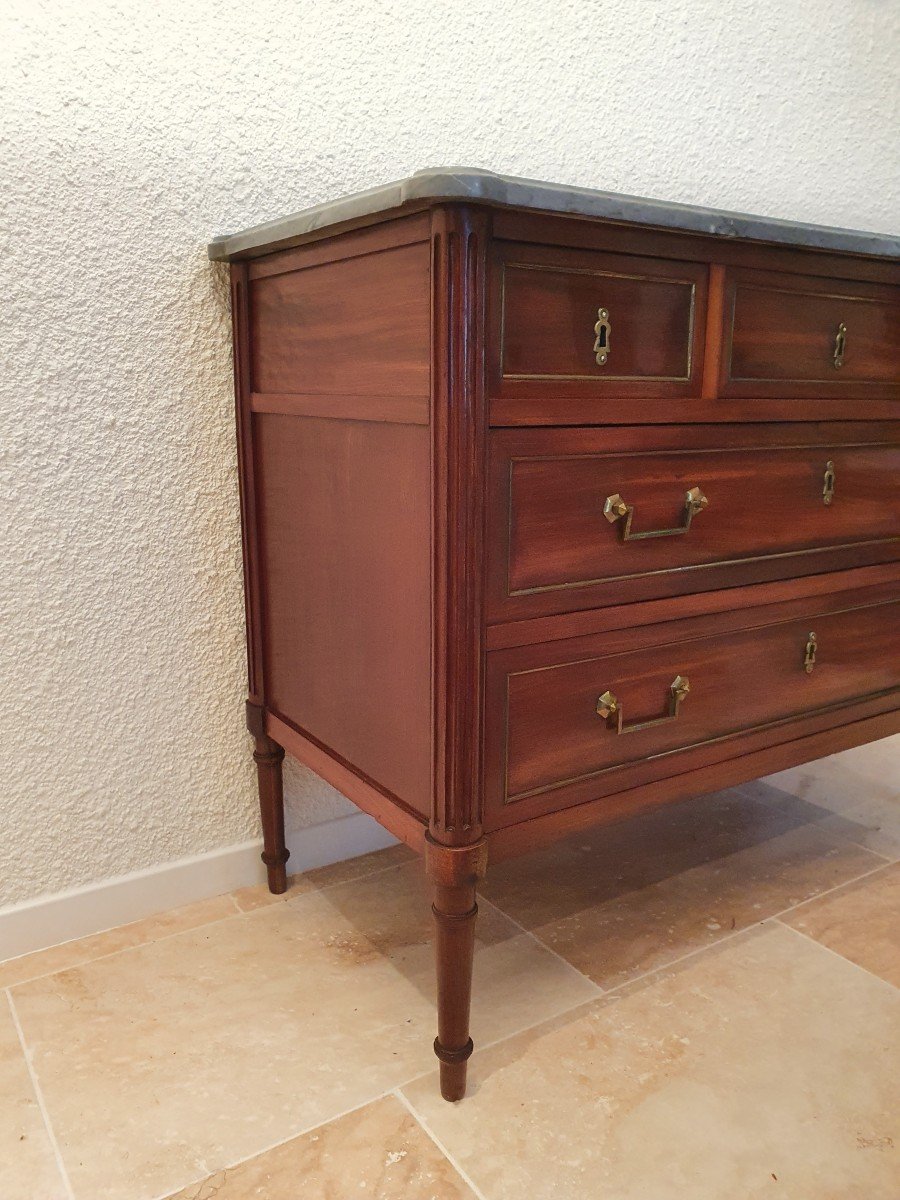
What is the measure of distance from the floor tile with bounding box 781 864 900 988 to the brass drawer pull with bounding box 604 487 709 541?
66 cm

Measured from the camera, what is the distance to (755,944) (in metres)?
1.32

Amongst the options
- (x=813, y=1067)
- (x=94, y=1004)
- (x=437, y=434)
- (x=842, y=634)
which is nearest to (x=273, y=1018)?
(x=94, y=1004)

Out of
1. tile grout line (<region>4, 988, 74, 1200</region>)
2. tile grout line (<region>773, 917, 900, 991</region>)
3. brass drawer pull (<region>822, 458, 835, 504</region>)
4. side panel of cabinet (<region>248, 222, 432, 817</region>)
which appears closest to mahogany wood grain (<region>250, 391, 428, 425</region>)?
side panel of cabinet (<region>248, 222, 432, 817</region>)

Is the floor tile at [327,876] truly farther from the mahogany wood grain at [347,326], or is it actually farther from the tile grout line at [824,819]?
the mahogany wood grain at [347,326]

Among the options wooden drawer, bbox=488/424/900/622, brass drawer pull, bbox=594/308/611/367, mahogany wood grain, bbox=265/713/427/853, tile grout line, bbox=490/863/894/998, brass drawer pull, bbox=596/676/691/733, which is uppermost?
brass drawer pull, bbox=594/308/611/367

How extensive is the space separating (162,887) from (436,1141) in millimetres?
579

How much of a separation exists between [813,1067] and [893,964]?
0.85 feet

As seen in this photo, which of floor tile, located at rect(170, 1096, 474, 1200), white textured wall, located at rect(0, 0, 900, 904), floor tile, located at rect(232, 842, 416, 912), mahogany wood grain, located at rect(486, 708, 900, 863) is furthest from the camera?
floor tile, located at rect(232, 842, 416, 912)

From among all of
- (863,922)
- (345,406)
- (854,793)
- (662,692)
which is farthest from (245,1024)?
(854,793)

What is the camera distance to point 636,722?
42.5 inches

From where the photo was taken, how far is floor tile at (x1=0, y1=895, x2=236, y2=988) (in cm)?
125

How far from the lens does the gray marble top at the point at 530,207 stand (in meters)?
0.82

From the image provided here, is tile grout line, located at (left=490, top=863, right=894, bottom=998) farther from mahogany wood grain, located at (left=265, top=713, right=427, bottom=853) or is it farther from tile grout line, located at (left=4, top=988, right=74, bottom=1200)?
tile grout line, located at (left=4, top=988, right=74, bottom=1200)

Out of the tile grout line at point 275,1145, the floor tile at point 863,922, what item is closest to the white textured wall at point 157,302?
the tile grout line at point 275,1145
